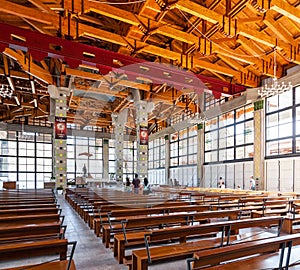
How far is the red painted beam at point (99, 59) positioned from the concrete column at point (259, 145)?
1.58m

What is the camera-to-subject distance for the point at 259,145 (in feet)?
41.3

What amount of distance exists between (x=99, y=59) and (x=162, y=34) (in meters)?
2.41

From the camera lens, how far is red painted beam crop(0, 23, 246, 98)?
7129mm

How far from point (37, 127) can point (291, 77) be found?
20429mm

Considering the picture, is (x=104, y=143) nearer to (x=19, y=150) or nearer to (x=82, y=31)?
(x=19, y=150)

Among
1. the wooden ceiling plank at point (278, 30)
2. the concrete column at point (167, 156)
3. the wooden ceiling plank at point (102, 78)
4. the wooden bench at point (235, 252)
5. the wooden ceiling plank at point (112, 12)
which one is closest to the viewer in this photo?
the wooden bench at point (235, 252)

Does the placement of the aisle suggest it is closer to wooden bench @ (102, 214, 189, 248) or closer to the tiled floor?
the tiled floor

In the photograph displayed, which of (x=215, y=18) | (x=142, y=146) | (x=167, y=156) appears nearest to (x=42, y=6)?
(x=215, y=18)

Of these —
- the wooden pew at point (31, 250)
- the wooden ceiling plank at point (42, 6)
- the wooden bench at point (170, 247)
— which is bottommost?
the wooden bench at point (170, 247)

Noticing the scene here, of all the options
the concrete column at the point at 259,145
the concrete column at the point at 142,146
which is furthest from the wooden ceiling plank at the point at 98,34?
the concrete column at the point at 259,145

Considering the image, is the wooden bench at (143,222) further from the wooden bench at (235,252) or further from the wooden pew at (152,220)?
the wooden bench at (235,252)

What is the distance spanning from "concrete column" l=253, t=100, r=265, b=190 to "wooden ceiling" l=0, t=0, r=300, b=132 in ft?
4.33

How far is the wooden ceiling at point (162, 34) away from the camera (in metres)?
7.06

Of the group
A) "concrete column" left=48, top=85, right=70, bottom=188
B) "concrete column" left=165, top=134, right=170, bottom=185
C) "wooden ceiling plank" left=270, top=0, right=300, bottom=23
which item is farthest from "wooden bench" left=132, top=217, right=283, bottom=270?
"concrete column" left=165, top=134, right=170, bottom=185
